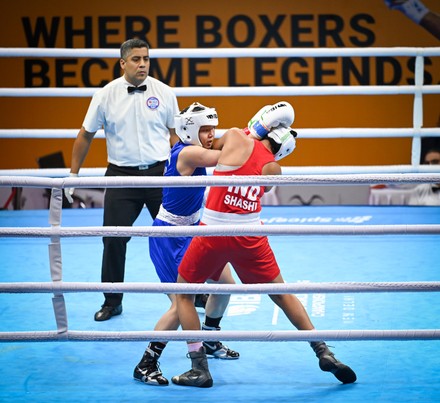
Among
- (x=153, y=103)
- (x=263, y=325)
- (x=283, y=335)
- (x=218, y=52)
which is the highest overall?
(x=218, y=52)

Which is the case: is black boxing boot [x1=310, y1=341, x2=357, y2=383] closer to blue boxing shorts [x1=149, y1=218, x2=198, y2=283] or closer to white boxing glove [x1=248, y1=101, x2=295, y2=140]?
blue boxing shorts [x1=149, y1=218, x2=198, y2=283]

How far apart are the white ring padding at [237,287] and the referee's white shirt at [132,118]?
1.81 m

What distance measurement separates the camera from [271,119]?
395cm

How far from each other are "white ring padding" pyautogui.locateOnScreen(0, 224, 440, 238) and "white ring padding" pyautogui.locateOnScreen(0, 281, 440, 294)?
0.19 metres

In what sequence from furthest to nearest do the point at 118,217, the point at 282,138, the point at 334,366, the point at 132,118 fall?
the point at 132,118, the point at 118,217, the point at 282,138, the point at 334,366

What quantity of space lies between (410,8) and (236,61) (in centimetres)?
179

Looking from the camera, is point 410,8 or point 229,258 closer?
point 229,258

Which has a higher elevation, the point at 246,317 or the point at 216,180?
the point at 216,180

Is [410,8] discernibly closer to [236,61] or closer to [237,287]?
[236,61]

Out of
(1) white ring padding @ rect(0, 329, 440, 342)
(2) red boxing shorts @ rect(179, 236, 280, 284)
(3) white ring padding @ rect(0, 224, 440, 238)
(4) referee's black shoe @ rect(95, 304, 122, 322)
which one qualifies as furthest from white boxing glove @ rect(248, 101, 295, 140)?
(4) referee's black shoe @ rect(95, 304, 122, 322)

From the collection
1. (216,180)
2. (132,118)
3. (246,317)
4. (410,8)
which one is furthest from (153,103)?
(410,8)

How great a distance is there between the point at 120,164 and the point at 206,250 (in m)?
1.53

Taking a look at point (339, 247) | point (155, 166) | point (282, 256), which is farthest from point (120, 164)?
point (339, 247)

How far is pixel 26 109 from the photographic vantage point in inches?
369
